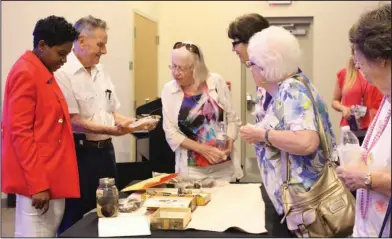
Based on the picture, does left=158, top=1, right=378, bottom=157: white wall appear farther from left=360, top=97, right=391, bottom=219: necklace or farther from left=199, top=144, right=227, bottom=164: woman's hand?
left=360, top=97, right=391, bottom=219: necklace

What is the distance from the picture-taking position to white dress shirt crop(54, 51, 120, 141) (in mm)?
2281

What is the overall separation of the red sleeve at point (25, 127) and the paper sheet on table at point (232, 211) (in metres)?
0.61

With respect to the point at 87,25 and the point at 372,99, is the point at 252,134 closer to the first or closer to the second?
the point at 87,25

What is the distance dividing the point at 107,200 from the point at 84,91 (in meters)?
0.77

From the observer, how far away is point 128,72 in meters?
4.54

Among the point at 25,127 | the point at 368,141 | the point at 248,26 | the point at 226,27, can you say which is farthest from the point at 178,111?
the point at 226,27

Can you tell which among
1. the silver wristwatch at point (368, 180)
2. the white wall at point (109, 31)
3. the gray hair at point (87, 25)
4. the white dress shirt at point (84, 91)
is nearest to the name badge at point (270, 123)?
the silver wristwatch at point (368, 180)

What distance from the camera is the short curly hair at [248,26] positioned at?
2.16 m

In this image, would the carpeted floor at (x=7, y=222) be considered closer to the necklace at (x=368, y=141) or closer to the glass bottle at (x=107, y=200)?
the glass bottle at (x=107, y=200)

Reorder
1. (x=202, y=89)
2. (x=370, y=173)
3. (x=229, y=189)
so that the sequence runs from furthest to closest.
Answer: (x=202, y=89) < (x=229, y=189) < (x=370, y=173)

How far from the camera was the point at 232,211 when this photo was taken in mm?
1802

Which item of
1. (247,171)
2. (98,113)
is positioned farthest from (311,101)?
(247,171)

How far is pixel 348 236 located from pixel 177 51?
139 cm

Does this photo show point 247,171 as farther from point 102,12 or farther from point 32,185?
point 32,185
